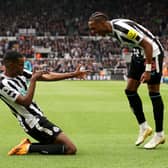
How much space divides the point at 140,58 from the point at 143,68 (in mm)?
208

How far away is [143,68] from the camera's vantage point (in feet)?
28.6

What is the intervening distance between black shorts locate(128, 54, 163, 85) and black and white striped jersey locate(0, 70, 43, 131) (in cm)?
167

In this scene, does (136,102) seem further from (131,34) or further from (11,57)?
Result: (11,57)

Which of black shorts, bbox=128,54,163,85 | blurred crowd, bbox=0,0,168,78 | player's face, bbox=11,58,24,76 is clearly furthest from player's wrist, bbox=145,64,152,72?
blurred crowd, bbox=0,0,168,78

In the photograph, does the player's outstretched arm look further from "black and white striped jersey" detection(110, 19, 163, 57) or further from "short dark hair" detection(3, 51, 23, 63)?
"black and white striped jersey" detection(110, 19, 163, 57)

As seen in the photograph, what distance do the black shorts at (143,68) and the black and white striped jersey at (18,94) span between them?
1.67 metres

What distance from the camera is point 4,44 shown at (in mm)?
51312

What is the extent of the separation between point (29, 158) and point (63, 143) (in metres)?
0.60

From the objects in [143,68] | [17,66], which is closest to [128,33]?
[143,68]

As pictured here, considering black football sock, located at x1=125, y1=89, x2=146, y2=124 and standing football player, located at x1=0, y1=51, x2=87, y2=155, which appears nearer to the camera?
standing football player, located at x1=0, y1=51, x2=87, y2=155

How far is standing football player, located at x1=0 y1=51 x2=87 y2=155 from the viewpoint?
7523 millimetres

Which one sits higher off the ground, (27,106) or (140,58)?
(140,58)

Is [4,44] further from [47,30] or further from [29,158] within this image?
[29,158]

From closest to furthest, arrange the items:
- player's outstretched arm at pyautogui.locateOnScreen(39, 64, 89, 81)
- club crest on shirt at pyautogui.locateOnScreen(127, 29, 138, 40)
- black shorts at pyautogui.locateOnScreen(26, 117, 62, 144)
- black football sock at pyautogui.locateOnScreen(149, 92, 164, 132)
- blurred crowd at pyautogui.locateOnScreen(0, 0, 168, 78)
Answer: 1. player's outstretched arm at pyautogui.locateOnScreen(39, 64, 89, 81)
2. black shorts at pyautogui.locateOnScreen(26, 117, 62, 144)
3. club crest on shirt at pyautogui.locateOnScreen(127, 29, 138, 40)
4. black football sock at pyautogui.locateOnScreen(149, 92, 164, 132)
5. blurred crowd at pyautogui.locateOnScreen(0, 0, 168, 78)
